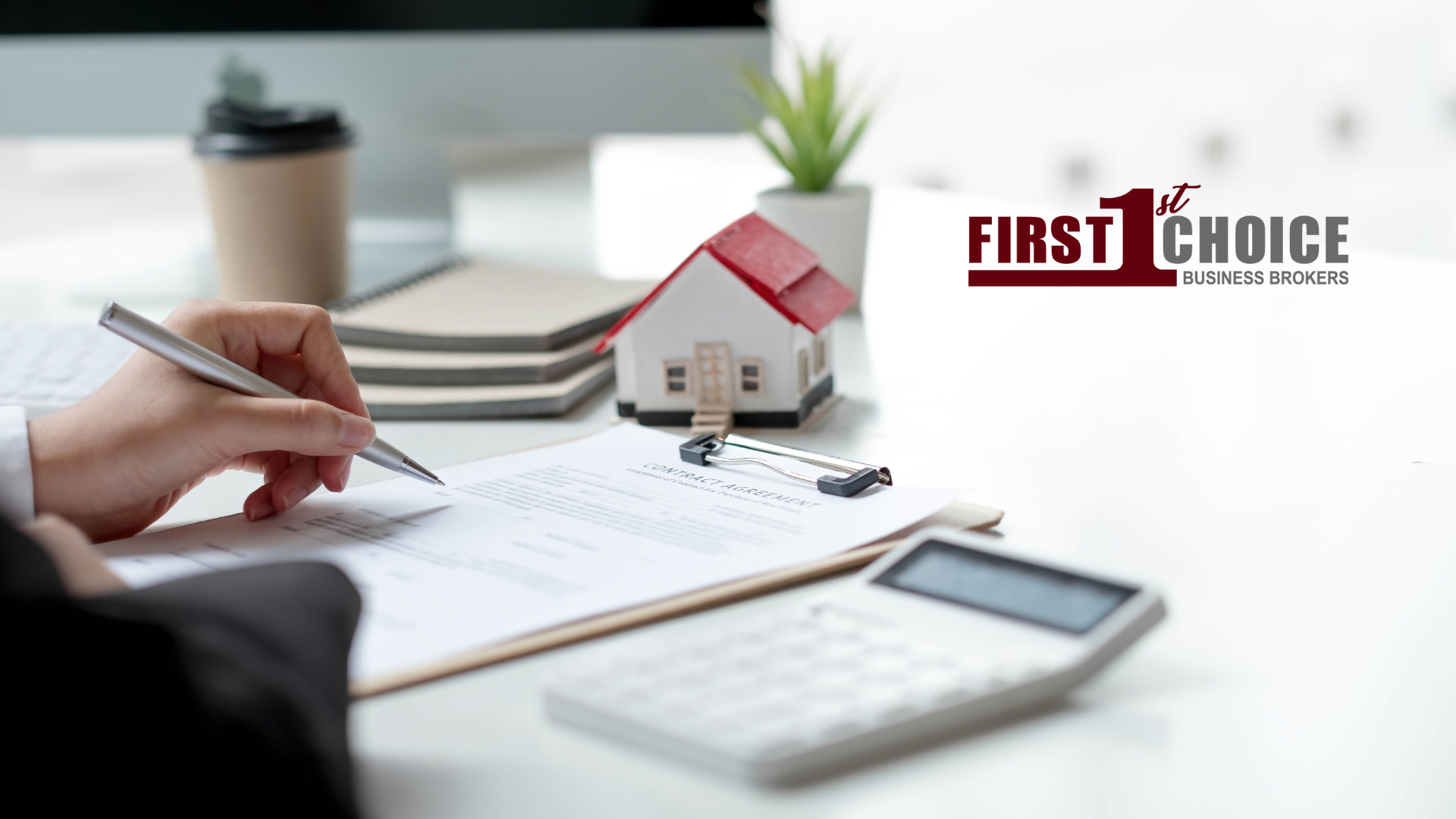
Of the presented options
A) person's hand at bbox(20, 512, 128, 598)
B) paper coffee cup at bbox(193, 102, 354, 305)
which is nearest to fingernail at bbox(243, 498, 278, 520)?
person's hand at bbox(20, 512, 128, 598)

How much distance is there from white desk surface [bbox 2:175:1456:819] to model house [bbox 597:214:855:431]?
0.03m

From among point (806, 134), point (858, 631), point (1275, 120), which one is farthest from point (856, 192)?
point (1275, 120)

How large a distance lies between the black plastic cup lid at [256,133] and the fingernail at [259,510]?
0.52 metres

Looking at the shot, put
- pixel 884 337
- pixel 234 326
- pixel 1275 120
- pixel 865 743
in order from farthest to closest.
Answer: pixel 1275 120 < pixel 884 337 < pixel 234 326 < pixel 865 743

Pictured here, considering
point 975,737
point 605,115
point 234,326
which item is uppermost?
point 605,115

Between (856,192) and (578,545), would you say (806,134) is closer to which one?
(856,192)

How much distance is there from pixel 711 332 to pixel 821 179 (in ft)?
1.07

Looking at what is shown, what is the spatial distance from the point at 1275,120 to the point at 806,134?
50.2 inches

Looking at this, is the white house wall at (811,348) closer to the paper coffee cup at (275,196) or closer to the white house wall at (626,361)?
the white house wall at (626,361)

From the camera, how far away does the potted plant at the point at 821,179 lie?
0.97 meters

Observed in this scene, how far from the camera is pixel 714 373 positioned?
28.4 inches

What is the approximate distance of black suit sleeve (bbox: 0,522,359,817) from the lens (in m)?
0.26

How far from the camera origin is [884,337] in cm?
93

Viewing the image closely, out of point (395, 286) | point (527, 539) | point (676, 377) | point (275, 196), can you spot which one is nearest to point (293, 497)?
point (527, 539)
